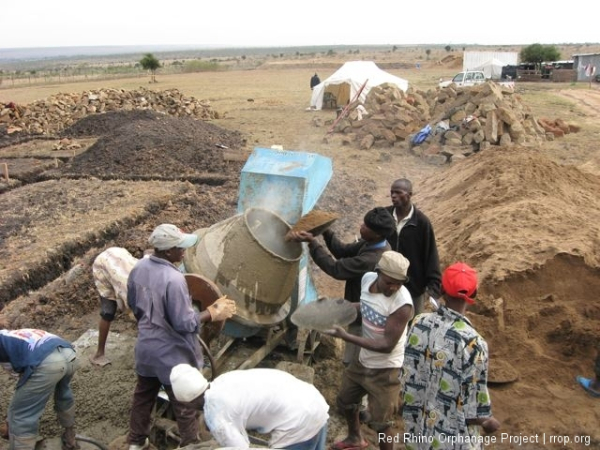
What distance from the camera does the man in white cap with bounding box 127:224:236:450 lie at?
3471mm

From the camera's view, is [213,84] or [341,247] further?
[213,84]

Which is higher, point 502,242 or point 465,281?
point 465,281

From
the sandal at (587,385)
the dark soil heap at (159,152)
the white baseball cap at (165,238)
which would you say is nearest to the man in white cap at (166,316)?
the white baseball cap at (165,238)

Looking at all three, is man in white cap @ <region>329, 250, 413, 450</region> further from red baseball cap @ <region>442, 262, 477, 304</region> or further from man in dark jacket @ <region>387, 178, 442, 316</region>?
man in dark jacket @ <region>387, 178, 442, 316</region>

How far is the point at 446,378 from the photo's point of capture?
3.05 metres

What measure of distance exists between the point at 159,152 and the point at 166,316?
38.2 feet

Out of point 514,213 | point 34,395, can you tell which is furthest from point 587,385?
point 34,395

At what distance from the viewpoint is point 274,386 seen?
283 cm

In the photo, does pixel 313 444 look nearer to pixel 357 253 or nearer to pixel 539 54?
Answer: pixel 357 253

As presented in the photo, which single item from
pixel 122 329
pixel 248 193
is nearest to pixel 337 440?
pixel 248 193

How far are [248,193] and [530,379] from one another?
3093 millimetres

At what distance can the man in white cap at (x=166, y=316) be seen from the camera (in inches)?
137

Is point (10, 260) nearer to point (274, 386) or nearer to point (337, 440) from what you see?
point (337, 440)

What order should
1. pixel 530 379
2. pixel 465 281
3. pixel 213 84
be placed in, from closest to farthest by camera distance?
pixel 465 281, pixel 530 379, pixel 213 84
